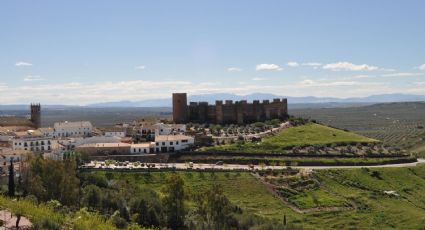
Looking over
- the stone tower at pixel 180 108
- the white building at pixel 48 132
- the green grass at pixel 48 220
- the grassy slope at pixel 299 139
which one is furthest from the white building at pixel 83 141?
the green grass at pixel 48 220

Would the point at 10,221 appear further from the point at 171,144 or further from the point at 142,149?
the point at 171,144

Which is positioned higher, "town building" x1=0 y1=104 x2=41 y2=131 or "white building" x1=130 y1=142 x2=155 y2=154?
"town building" x1=0 y1=104 x2=41 y2=131

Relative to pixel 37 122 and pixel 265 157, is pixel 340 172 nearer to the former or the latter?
pixel 265 157

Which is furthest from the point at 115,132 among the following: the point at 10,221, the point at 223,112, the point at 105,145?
the point at 10,221

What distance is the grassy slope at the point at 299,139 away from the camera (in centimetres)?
8056

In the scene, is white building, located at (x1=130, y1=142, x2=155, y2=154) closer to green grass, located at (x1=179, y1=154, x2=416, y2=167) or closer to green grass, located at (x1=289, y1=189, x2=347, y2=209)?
green grass, located at (x1=179, y1=154, x2=416, y2=167)

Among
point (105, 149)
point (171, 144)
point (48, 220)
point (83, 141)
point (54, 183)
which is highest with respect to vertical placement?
point (48, 220)

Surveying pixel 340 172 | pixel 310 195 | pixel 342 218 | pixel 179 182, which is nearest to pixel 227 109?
pixel 340 172

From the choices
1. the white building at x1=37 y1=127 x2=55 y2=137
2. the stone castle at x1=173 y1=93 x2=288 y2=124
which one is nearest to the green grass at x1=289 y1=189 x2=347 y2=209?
the stone castle at x1=173 y1=93 x2=288 y2=124

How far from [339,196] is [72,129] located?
5305 cm

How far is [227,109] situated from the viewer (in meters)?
101

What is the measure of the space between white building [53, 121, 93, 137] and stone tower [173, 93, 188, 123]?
15444 millimetres

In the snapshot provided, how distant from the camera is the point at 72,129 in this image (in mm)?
99125

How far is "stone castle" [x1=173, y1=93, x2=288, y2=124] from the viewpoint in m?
100
